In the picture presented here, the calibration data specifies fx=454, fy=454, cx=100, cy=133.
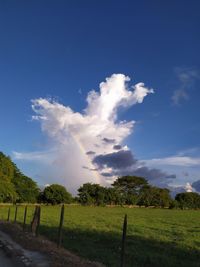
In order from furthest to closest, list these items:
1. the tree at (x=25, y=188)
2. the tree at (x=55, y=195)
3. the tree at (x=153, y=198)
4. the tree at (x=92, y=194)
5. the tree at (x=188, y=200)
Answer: the tree at (x=188, y=200)
the tree at (x=153, y=198)
the tree at (x=92, y=194)
the tree at (x=55, y=195)
the tree at (x=25, y=188)

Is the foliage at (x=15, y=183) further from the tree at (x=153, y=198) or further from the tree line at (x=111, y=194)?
the tree at (x=153, y=198)

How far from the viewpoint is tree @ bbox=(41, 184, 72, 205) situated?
132m

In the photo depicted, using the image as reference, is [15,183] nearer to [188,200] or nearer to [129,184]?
[129,184]

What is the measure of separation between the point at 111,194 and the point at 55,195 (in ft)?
61.8

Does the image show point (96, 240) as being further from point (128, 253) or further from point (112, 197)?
point (112, 197)

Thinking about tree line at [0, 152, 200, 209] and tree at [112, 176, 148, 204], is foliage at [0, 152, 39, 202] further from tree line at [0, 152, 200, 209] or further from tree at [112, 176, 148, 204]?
tree at [112, 176, 148, 204]

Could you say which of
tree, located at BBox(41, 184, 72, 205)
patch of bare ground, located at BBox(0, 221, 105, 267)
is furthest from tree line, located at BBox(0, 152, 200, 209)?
patch of bare ground, located at BBox(0, 221, 105, 267)

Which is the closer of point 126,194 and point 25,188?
point 25,188

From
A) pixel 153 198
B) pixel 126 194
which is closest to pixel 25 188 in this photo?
pixel 126 194

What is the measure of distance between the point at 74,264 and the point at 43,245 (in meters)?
4.67

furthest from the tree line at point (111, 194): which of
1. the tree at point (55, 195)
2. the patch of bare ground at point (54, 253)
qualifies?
the patch of bare ground at point (54, 253)

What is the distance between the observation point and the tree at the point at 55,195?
132125mm

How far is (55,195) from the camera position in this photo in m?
133

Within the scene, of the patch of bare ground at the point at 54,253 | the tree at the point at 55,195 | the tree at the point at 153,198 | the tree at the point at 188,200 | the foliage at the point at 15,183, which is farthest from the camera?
the tree at the point at 188,200
